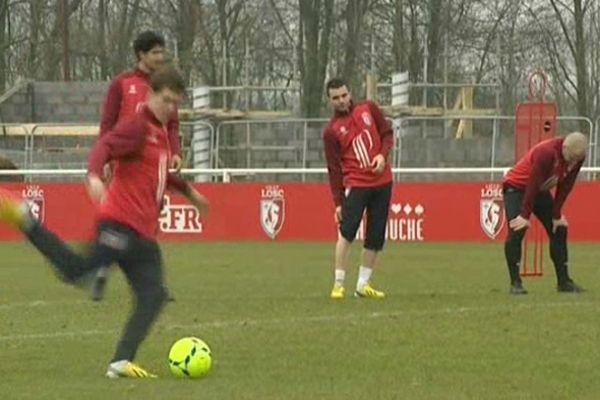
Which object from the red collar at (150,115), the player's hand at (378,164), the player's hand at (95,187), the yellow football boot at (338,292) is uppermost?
the red collar at (150,115)

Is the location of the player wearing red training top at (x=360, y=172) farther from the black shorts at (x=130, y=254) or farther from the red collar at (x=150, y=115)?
the black shorts at (x=130, y=254)

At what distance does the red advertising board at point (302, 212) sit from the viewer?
2508 centimetres

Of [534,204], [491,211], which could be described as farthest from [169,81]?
[491,211]

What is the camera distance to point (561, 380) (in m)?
8.41

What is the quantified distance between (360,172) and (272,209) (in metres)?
12.4

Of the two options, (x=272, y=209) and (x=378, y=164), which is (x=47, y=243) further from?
(x=272, y=209)

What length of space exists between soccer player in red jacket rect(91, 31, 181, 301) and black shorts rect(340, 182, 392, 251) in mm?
1906

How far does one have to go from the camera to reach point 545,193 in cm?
1398

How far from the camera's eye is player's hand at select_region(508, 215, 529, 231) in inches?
540

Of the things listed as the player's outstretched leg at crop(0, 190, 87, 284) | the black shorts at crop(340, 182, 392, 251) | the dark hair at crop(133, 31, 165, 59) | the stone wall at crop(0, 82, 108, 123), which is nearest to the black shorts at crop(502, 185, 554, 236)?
the black shorts at crop(340, 182, 392, 251)

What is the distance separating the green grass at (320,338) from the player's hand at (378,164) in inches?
43.7

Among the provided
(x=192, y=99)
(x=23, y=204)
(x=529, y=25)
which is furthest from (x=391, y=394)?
(x=529, y=25)

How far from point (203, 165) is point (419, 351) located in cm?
2636

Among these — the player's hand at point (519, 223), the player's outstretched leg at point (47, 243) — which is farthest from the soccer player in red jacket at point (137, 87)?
the player's outstretched leg at point (47, 243)
